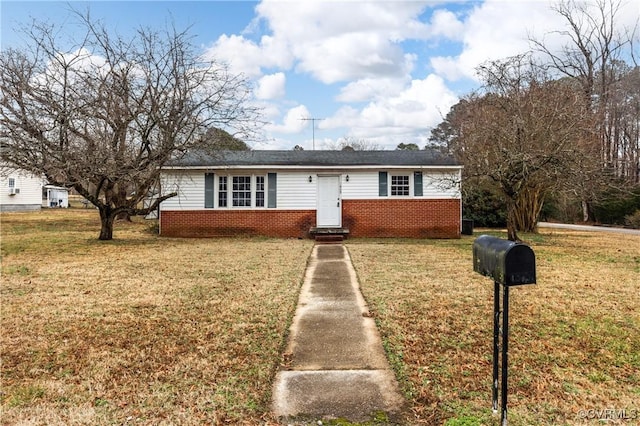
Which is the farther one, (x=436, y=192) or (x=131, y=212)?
(x=436, y=192)

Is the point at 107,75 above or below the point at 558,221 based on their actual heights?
above

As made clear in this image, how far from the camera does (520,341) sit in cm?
423

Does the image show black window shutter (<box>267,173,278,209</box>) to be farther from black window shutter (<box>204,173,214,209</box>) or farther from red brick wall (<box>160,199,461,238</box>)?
Answer: black window shutter (<box>204,173,214,209</box>)

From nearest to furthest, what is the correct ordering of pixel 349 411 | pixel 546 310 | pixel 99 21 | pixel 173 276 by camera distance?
1. pixel 349 411
2. pixel 546 310
3. pixel 173 276
4. pixel 99 21

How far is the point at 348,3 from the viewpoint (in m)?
11.6

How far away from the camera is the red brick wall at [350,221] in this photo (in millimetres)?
15773

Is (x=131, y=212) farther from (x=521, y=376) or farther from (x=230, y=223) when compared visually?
(x=521, y=376)

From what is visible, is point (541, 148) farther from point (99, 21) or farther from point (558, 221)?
point (558, 221)

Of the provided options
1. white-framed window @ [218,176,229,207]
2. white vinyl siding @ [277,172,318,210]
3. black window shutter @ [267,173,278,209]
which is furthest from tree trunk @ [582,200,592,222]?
white-framed window @ [218,176,229,207]

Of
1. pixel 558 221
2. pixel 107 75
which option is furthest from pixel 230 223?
pixel 558 221

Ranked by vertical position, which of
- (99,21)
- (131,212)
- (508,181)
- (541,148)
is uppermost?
(99,21)

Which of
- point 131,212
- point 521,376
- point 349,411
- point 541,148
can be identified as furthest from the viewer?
point 131,212

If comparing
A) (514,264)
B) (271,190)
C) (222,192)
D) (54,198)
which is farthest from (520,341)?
(54,198)

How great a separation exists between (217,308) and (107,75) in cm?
975
